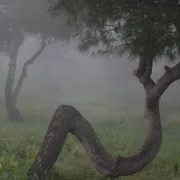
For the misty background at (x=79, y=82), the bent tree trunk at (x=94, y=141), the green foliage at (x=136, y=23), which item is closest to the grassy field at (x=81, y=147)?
the bent tree trunk at (x=94, y=141)

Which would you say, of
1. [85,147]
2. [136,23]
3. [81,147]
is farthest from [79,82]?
[136,23]

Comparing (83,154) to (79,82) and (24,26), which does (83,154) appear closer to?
(24,26)

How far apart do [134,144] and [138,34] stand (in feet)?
30.6

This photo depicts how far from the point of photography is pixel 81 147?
13.8m

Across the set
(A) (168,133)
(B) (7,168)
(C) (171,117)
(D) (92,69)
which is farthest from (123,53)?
(D) (92,69)

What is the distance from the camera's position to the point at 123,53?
26.9ft

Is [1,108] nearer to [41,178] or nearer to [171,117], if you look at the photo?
[171,117]

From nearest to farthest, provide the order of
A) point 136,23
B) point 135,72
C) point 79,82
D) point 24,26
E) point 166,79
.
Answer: point 136,23 < point 166,79 < point 135,72 < point 24,26 < point 79,82

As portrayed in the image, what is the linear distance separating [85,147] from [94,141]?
24cm

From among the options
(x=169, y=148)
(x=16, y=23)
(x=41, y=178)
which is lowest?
(x=169, y=148)

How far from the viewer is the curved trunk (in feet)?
22.4

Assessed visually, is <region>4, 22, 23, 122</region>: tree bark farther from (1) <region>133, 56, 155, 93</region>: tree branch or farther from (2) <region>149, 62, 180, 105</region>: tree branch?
(2) <region>149, 62, 180, 105</region>: tree branch

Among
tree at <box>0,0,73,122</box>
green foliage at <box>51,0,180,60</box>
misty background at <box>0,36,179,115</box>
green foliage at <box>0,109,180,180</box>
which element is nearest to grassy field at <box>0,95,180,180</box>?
green foliage at <box>0,109,180,180</box>

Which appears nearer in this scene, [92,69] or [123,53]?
[123,53]
